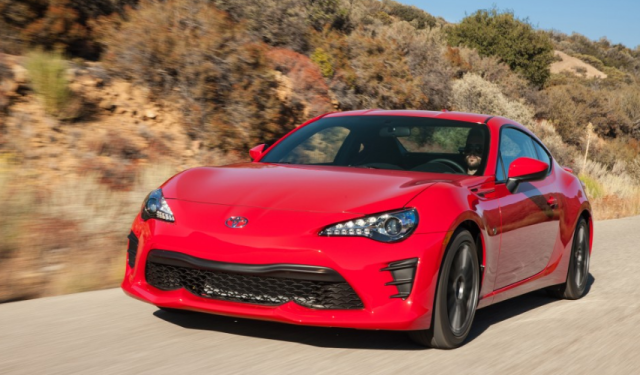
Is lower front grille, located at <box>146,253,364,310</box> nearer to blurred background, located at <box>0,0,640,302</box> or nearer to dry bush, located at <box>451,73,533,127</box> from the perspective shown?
blurred background, located at <box>0,0,640,302</box>

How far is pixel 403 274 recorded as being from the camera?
4719 millimetres

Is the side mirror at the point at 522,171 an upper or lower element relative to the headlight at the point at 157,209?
upper

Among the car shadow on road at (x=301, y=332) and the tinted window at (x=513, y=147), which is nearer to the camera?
the car shadow on road at (x=301, y=332)

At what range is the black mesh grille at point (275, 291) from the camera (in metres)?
4.75

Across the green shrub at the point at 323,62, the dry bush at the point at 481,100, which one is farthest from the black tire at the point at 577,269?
the dry bush at the point at 481,100

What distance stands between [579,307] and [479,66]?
29.9 m

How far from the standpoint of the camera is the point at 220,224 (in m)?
4.88

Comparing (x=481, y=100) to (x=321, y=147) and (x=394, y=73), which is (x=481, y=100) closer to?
(x=394, y=73)

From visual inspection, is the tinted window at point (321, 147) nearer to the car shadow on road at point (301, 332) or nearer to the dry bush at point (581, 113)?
the car shadow on road at point (301, 332)

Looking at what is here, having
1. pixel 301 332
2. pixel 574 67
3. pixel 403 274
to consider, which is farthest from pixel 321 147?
pixel 574 67

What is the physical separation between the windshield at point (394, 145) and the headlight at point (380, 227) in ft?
4.16

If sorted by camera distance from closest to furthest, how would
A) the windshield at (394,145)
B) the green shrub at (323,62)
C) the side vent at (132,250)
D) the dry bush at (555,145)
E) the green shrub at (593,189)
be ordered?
1. the side vent at (132,250)
2. the windshield at (394,145)
3. the green shrub at (323,62)
4. the green shrub at (593,189)
5. the dry bush at (555,145)

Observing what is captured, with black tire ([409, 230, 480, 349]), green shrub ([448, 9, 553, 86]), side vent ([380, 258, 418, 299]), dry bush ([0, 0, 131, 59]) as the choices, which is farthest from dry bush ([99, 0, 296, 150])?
green shrub ([448, 9, 553, 86])

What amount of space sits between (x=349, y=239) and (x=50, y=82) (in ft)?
29.1
